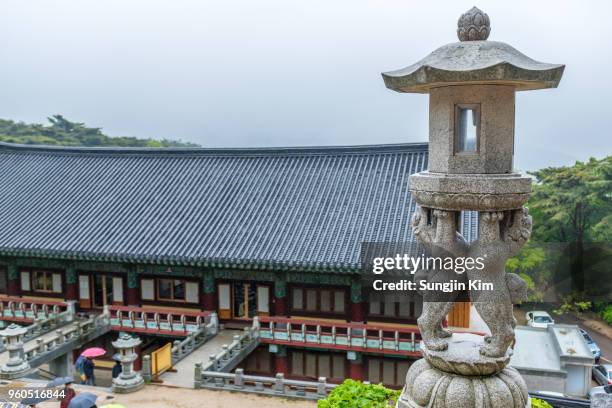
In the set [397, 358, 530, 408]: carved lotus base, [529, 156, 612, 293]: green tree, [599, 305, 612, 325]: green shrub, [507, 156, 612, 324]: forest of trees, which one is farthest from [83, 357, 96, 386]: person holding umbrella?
[529, 156, 612, 293]: green tree

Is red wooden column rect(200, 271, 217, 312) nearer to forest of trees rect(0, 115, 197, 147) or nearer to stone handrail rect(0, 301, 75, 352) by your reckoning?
stone handrail rect(0, 301, 75, 352)

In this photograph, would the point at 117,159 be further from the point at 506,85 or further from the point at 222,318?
the point at 506,85

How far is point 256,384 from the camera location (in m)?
19.5

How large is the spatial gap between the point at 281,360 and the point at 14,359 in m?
10.5

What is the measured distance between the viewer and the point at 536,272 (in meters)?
43.2

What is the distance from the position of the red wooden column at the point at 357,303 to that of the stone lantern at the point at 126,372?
28.2ft

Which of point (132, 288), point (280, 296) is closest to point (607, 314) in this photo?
point (280, 296)

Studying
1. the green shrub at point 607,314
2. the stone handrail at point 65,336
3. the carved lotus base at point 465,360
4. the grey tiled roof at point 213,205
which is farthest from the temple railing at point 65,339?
the green shrub at point 607,314

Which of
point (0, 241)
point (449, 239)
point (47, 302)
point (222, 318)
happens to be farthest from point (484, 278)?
point (0, 241)

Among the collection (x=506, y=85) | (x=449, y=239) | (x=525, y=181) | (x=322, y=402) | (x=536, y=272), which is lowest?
(x=536, y=272)

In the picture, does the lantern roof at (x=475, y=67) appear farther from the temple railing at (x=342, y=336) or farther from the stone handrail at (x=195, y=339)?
the stone handrail at (x=195, y=339)

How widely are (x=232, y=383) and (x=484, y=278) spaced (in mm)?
12785

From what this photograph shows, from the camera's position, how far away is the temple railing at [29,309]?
25.4 meters

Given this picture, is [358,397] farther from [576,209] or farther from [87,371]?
[576,209]
